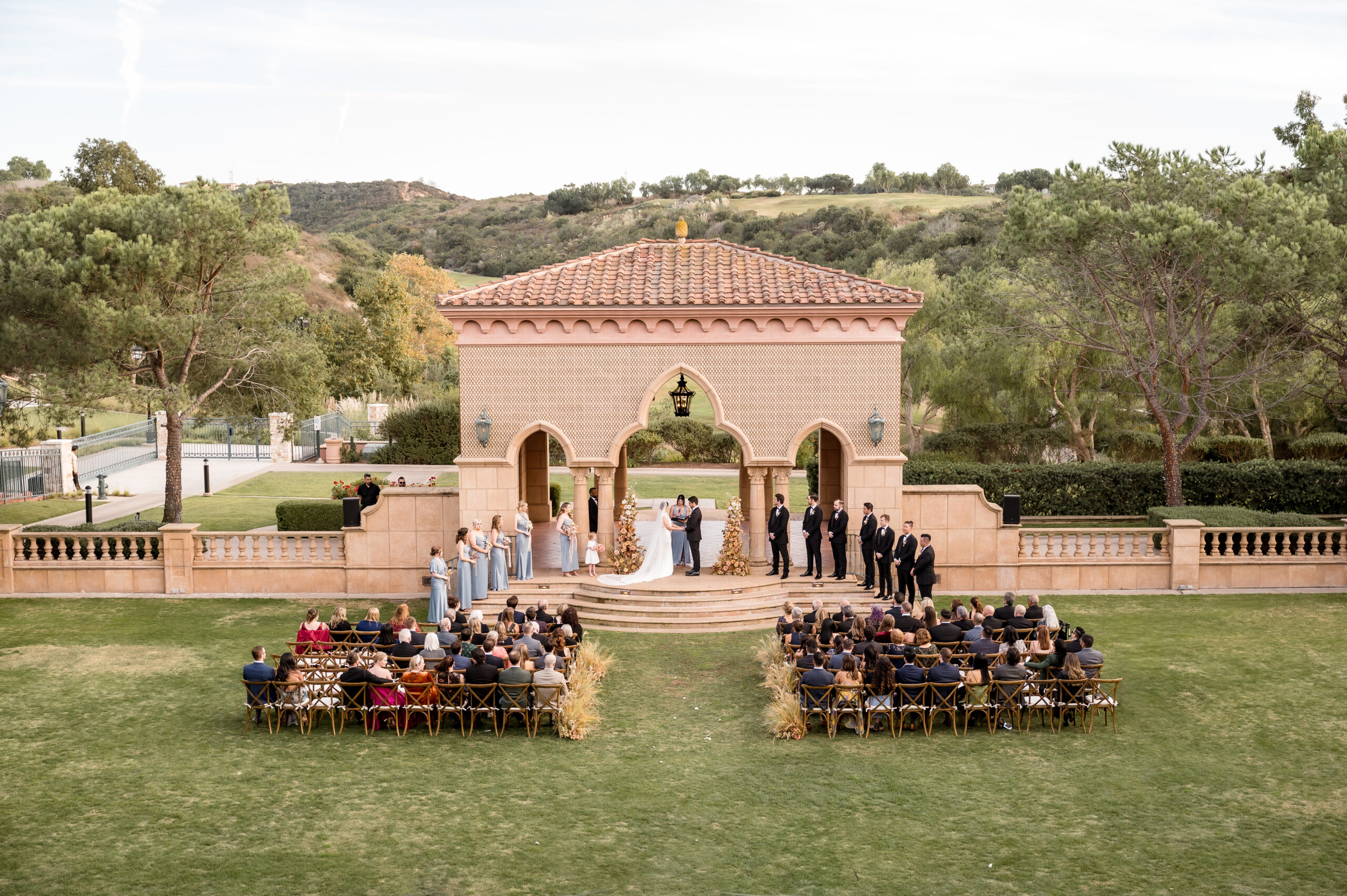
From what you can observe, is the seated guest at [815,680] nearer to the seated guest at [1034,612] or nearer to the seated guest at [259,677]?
the seated guest at [1034,612]

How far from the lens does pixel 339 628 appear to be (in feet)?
52.5

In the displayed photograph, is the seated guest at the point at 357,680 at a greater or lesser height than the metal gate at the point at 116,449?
lesser

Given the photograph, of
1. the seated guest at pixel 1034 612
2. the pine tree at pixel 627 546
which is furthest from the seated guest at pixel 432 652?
the seated guest at pixel 1034 612

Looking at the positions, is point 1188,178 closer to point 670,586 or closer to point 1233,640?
point 1233,640

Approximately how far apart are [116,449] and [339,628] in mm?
30385

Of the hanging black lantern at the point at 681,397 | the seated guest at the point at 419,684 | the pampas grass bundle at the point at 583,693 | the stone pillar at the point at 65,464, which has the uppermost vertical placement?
the hanging black lantern at the point at 681,397

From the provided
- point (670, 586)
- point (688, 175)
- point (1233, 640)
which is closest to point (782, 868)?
point (670, 586)

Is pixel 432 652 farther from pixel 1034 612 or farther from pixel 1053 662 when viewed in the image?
pixel 1034 612

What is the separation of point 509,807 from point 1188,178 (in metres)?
22.7

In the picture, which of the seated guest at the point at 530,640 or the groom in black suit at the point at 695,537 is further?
the groom in black suit at the point at 695,537

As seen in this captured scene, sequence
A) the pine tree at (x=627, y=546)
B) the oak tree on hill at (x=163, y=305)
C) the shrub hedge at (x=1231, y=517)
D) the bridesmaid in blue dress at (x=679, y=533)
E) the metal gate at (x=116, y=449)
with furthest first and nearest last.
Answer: the metal gate at (x=116, y=449) → the oak tree on hill at (x=163, y=305) → the shrub hedge at (x=1231, y=517) → the pine tree at (x=627, y=546) → the bridesmaid in blue dress at (x=679, y=533)

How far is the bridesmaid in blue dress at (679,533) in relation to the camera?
21484 mm

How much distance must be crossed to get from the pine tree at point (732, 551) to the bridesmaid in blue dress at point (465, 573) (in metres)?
4.60

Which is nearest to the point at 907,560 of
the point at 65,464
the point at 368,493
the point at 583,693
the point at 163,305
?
the point at 583,693
